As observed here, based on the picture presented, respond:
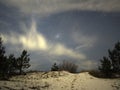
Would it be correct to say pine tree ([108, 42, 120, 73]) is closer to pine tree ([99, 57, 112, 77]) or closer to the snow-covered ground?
pine tree ([99, 57, 112, 77])

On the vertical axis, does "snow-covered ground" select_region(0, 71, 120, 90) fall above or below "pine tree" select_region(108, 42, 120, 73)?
below

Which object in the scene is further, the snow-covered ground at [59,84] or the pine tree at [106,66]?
the pine tree at [106,66]

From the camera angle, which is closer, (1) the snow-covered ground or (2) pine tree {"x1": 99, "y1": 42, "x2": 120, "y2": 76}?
(1) the snow-covered ground

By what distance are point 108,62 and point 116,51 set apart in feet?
14.5

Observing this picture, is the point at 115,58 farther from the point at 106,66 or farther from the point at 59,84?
the point at 59,84

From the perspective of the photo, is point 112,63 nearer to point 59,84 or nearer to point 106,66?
point 106,66

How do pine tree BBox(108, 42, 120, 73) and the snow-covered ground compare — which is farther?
pine tree BBox(108, 42, 120, 73)

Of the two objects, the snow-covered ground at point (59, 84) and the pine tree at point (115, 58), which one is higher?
the pine tree at point (115, 58)

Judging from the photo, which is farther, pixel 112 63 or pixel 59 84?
pixel 112 63

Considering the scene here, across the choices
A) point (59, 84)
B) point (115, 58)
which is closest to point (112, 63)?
point (115, 58)

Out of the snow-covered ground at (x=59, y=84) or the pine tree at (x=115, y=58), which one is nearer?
the snow-covered ground at (x=59, y=84)

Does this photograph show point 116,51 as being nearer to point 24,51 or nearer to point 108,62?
point 108,62

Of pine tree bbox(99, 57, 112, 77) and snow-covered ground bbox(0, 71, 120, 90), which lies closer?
snow-covered ground bbox(0, 71, 120, 90)

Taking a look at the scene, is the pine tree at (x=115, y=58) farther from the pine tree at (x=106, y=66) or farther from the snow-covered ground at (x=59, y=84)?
the snow-covered ground at (x=59, y=84)
